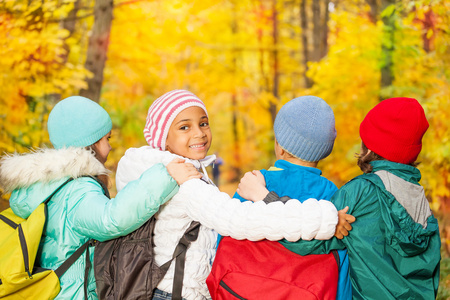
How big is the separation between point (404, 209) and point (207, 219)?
100 cm

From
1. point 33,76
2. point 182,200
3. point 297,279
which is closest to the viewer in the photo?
point 297,279

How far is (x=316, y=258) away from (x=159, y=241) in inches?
32.8

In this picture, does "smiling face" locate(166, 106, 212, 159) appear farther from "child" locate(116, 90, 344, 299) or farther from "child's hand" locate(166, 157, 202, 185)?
"child's hand" locate(166, 157, 202, 185)

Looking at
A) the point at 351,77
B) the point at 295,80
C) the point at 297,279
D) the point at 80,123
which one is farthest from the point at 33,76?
the point at 295,80

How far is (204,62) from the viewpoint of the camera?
14961mm

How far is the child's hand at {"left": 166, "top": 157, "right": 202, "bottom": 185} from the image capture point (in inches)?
77.0

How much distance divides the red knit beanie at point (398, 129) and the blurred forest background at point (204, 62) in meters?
0.47

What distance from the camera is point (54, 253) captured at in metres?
2.11

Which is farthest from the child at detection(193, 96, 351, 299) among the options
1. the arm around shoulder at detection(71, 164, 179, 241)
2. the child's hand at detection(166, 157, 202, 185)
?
the arm around shoulder at detection(71, 164, 179, 241)

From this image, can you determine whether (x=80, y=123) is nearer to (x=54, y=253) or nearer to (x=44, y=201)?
(x=44, y=201)

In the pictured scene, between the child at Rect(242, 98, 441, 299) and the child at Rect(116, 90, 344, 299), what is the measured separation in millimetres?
151

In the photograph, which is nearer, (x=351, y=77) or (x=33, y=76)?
(x=33, y=76)

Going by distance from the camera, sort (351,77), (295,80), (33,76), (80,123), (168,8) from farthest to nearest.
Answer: (295,80)
(168,8)
(351,77)
(33,76)
(80,123)

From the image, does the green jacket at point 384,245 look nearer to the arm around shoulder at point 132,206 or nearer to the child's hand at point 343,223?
the child's hand at point 343,223
